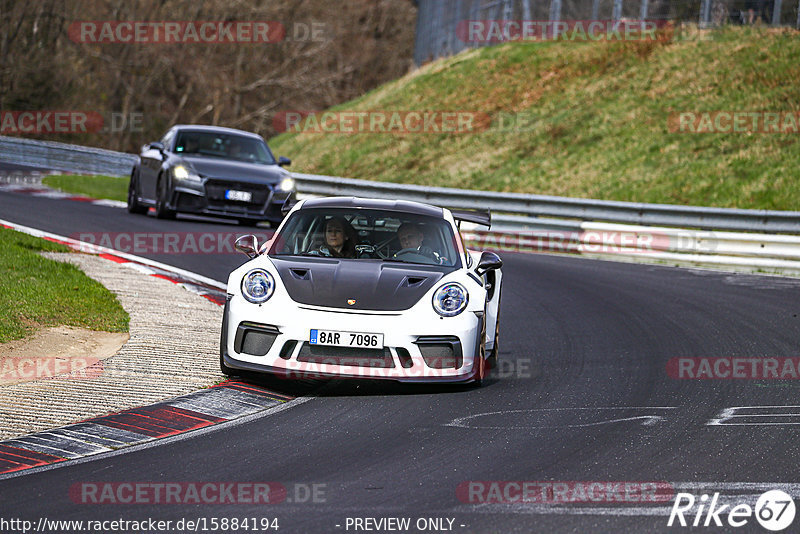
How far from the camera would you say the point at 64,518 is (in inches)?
191

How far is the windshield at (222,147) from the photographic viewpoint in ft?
61.3

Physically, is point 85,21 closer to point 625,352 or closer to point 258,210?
point 258,210

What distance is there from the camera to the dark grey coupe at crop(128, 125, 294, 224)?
57.6 feet

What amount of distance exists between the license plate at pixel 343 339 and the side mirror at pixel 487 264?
1.35 metres

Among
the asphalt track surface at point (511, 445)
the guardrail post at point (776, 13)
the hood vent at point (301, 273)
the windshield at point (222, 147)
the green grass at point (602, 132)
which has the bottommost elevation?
the asphalt track surface at point (511, 445)

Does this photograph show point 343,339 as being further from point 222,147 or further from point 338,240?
point 222,147

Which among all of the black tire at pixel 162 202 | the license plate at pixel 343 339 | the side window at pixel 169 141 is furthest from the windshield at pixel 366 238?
the side window at pixel 169 141

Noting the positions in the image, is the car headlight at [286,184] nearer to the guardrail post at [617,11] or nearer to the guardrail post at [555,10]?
the guardrail post at [617,11]

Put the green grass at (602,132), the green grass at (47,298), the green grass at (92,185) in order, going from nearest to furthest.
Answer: the green grass at (47,298)
the green grass at (92,185)
the green grass at (602,132)

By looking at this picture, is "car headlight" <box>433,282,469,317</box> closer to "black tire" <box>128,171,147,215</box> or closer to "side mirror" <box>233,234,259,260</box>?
"side mirror" <box>233,234,259,260</box>

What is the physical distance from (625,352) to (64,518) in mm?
5957

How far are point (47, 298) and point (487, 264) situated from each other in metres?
4.22

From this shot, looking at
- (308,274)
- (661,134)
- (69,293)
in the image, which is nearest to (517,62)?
(661,134)

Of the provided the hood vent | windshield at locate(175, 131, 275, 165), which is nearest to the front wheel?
the hood vent
